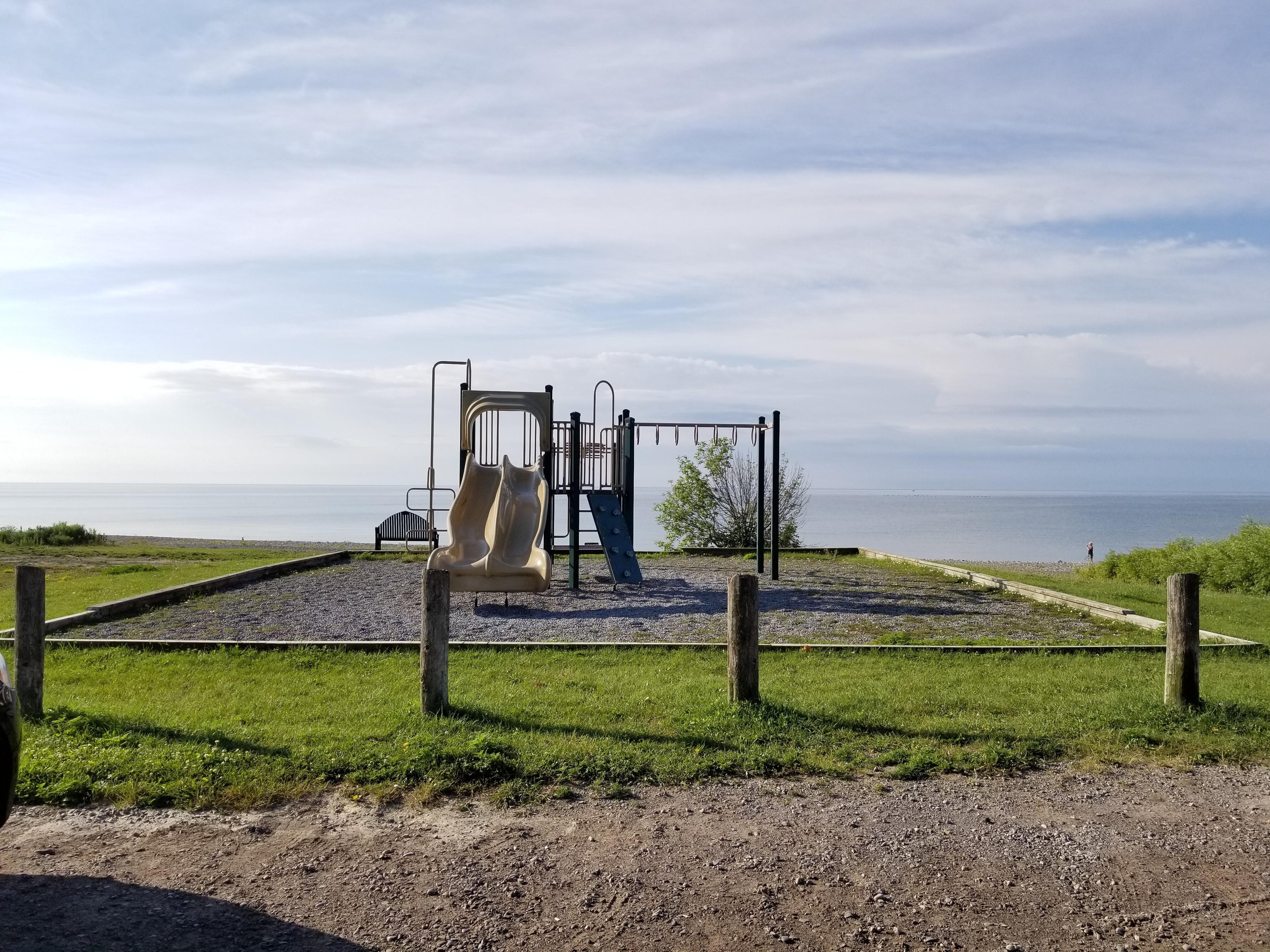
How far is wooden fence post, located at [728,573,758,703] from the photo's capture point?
6.05m

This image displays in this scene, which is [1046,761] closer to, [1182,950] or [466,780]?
[1182,950]

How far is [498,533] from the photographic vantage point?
13.0m

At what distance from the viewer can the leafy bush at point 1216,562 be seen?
17109mm

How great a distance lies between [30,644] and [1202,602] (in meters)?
13.1

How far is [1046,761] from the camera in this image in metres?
5.21

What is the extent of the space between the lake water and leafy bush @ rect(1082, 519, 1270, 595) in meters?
1.02

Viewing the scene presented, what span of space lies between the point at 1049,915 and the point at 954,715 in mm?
2608

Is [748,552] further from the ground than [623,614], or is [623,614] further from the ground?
[748,552]

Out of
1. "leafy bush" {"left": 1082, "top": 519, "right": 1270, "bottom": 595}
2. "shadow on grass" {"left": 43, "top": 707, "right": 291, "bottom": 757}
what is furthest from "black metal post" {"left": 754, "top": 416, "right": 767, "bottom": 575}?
"shadow on grass" {"left": 43, "top": 707, "right": 291, "bottom": 757}

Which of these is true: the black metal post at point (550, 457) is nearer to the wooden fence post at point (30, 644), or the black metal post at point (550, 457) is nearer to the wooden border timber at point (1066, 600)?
the wooden border timber at point (1066, 600)

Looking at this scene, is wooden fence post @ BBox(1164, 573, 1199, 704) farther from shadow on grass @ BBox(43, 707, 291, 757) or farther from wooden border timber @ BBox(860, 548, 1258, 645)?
shadow on grass @ BBox(43, 707, 291, 757)

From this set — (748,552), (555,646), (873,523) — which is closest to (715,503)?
(748,552)

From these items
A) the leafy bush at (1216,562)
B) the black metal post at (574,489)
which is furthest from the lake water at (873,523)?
the black metal post at (574,489)

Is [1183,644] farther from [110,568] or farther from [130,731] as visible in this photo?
[110,568]
